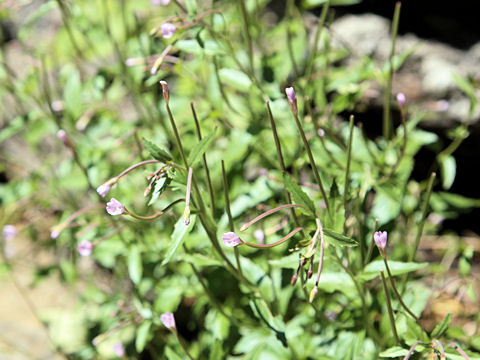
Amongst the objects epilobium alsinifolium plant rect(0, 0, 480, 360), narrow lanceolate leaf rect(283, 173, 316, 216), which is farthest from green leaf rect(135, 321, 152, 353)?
narrow lanceolate leaf rect(283, 173, 316, 216)

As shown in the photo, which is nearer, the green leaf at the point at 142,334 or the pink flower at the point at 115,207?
the pink flower at the point at 115,207

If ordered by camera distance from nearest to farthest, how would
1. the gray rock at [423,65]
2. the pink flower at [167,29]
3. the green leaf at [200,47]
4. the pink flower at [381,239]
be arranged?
the pink flower at [381,239] → the pink flower at [167,29] → the green leaf at [200,47] → the gray rock at [423,65]

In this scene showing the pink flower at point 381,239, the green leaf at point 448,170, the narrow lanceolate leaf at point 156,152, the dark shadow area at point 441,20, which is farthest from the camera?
the dark shadow area at point 441,20

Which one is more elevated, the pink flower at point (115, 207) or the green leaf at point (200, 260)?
the pink flower at point (115, 207)

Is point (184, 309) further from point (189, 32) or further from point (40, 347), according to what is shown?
point (189, 32)

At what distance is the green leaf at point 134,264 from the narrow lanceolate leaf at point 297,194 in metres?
0.68

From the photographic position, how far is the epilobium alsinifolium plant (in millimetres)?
1228

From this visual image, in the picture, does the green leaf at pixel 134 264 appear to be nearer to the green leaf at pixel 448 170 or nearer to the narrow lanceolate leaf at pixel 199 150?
the narrow lanceolate leaf at pixel 199 150

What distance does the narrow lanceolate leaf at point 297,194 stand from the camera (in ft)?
3.50

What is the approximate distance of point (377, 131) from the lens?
7.44ft

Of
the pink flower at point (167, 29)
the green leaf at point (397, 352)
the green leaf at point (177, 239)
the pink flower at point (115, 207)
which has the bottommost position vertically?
the green leaf at point (397, 352)

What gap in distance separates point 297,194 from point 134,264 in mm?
724

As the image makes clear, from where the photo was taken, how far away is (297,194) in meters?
1.08

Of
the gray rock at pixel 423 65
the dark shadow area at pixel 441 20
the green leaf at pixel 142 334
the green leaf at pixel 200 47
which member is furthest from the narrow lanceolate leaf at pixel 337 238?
the dark shadow area at pixel 441 20
